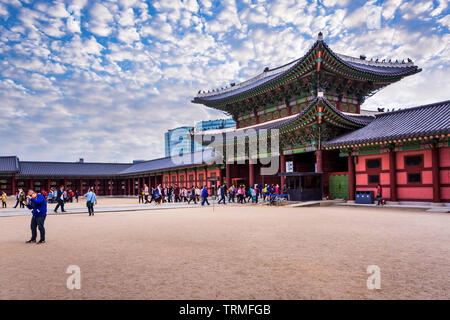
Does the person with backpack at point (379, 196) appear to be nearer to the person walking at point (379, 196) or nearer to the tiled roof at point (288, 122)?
the person walking at point (379, 196)

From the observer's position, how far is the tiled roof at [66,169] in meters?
61.2

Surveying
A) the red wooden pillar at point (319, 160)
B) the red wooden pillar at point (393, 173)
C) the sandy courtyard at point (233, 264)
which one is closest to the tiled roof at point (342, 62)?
the red wooden pillar at point (319, 160)

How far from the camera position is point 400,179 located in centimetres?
2245

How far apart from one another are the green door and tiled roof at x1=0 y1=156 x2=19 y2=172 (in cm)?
5429

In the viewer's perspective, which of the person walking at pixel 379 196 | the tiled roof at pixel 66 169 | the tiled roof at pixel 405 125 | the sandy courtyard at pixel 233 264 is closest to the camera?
the sandy courtyard at pixel 233 264

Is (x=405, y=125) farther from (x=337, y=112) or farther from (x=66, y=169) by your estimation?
(x=66, y=169)

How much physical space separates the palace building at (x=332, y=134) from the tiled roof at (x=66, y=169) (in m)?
33.4

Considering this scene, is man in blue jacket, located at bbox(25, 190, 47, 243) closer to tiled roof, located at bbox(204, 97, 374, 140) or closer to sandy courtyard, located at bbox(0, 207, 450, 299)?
sandy courtyard, located at bbox(0, 207, 450, 299)

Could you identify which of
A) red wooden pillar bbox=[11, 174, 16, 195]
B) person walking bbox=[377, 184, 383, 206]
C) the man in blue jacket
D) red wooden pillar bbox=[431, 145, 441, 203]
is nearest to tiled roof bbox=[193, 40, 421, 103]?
red wooden pillar bbox=[431, 145, 441, 203]

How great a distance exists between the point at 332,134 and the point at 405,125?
595 cm

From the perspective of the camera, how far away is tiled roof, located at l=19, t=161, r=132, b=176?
201ft
